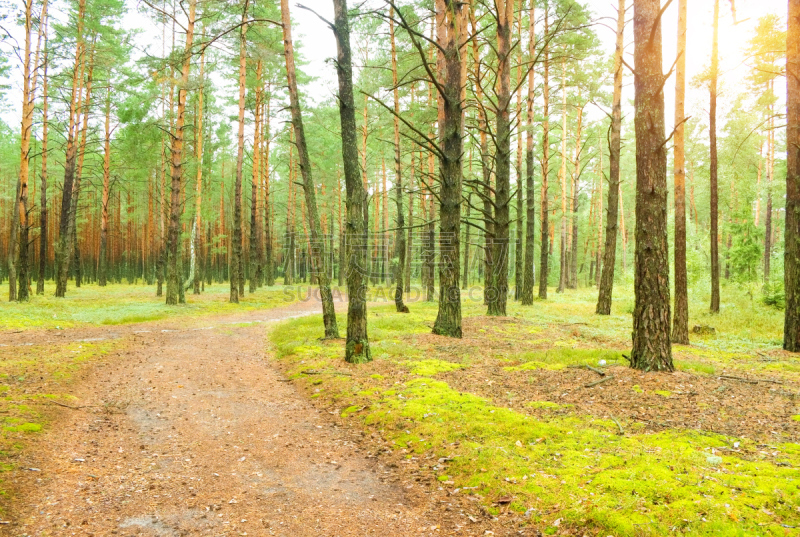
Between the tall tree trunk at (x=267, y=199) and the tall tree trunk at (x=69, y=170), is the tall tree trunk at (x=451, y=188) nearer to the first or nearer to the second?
the tall tree trunk at (x=69, y=170)

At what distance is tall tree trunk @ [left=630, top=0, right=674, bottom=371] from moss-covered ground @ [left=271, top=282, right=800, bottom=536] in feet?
1.64

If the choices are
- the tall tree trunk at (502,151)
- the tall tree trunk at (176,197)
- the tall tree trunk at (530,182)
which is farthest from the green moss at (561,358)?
the tall tree trunk at (176,197)

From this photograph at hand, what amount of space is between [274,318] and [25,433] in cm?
1198

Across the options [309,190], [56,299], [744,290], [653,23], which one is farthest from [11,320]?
[744,290]

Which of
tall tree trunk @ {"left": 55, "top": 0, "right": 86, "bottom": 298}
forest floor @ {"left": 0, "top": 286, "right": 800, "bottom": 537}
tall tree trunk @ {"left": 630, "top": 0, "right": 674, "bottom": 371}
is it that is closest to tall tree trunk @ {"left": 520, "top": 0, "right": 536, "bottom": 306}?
forest floor @ {"left": 0, "top": 286, "right": 800, "bottom": 537}

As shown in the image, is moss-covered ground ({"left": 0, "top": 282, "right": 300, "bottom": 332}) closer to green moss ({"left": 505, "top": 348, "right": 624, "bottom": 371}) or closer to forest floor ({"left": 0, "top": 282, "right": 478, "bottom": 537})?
forest floor ({"left": 0, "top": 282, "right": 478, "bottom": 537})

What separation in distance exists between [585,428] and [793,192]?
942 centimetres

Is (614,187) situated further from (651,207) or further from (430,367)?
(430,367)

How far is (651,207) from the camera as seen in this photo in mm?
6309

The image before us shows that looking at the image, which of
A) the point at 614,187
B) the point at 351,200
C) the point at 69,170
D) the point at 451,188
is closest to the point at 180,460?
the point at 351,200

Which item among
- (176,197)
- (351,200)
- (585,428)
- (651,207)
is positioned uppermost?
(176,197)

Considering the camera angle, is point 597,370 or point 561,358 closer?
point 597,370

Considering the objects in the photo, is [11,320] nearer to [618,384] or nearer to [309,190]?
[309,190]

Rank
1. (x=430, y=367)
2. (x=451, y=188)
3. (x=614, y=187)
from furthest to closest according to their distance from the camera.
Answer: (x=614, y=187) → (x=451, y=188) → (x=430, y=367)
